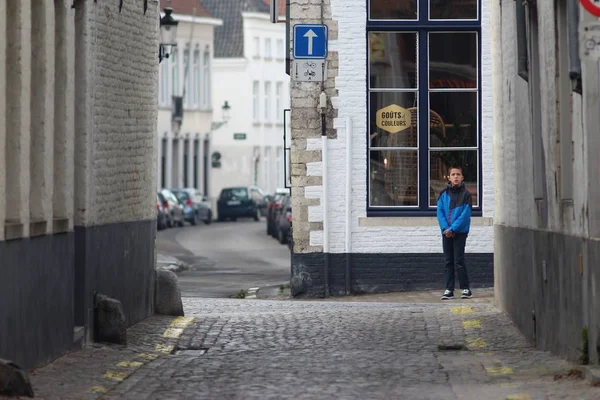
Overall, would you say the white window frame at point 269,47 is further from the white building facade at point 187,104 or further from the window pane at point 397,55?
the window pane at point 397,55

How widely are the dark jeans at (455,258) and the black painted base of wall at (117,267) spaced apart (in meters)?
4.13

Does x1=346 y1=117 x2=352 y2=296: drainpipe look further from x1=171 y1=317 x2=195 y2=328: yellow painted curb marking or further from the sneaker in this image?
x1=171 y1=317 x2=195 y2=328: yellow painted curb marking

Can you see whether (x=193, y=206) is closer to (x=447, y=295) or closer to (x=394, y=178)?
(x=394, y=178)

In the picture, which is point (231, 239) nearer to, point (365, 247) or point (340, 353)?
point (365, 247)

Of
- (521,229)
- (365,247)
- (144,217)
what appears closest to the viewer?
(521,229)

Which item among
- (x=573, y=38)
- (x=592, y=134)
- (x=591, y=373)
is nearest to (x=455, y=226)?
(x=573, y=38)

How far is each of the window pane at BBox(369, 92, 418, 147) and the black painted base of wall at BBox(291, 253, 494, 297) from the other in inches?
60.0

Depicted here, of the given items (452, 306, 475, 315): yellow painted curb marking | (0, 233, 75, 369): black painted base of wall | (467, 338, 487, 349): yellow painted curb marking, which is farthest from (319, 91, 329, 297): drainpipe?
(0, 233, 75, 369): black painted base of wall

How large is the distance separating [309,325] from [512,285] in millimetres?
2031

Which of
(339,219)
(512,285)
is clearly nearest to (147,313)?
(512,285)

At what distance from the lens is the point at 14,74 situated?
1264 cm

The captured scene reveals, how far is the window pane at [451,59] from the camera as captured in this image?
23781 millimetres

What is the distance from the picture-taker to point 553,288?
45.2 feet

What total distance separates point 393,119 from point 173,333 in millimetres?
7729
